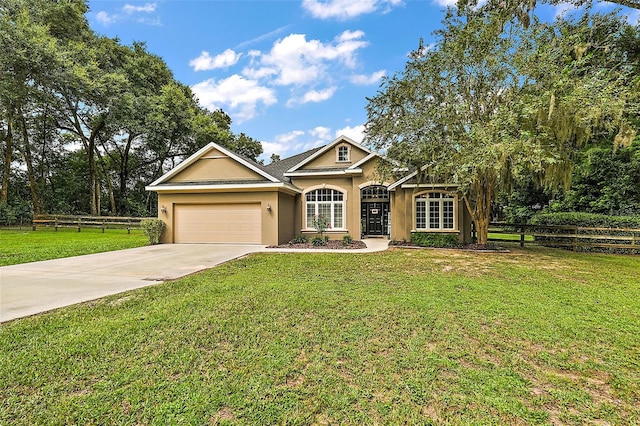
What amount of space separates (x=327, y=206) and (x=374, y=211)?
3454 mm

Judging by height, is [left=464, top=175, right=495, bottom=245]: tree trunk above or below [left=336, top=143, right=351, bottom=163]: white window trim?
below

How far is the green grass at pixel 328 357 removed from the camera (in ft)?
8.13

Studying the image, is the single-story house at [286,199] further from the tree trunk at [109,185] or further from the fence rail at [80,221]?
the tree trunk at [109,185]

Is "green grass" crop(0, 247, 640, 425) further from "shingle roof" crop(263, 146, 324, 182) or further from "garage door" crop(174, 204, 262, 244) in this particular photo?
"shingle roof" crop(263, 146, 324, 182)

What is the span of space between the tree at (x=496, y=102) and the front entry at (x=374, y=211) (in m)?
4.74

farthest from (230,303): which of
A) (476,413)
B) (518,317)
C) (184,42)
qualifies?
(184,42)

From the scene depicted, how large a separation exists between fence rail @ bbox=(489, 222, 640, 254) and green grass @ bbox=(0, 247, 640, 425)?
8.09 m

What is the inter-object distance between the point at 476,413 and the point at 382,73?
1264 cm

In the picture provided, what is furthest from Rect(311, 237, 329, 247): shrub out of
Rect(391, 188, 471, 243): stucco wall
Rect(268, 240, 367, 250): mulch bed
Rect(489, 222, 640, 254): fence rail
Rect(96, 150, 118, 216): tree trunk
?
Rect(96, 150, 118, 216): tree trunk

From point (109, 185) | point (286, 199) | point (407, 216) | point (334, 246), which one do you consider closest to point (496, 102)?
point (407, 216)

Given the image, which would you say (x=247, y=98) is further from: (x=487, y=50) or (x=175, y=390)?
(x=175, y=390)

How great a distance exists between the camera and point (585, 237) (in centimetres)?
1266

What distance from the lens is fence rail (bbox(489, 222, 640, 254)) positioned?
471 inches

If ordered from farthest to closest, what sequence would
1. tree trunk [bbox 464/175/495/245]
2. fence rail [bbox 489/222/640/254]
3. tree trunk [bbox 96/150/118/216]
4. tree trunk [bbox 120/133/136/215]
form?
tree trunk [bbox 120/133/136/215], tree trunk [bbox 96/150/118/216], tree trunk [bbox 464/175/495/245], fence rail [bbox 489/222/640/254]
